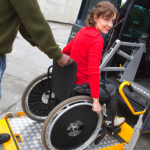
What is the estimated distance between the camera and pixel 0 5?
1.32m

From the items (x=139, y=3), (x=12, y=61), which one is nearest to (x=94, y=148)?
(x=139, y=3)

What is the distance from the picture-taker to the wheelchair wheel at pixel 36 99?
2320 mm

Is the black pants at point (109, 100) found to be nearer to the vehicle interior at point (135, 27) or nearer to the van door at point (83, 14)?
the vehicle interior at point (135, 27)

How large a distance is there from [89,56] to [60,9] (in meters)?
16.4

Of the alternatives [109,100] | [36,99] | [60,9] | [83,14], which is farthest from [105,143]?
[60,9]

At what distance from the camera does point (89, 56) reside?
1.79 m

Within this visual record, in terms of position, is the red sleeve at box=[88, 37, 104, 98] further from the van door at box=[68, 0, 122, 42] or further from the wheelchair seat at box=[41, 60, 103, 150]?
the van door at box=[68, 0, 122, 42]

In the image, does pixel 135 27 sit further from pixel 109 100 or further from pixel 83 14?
pixel 109 100

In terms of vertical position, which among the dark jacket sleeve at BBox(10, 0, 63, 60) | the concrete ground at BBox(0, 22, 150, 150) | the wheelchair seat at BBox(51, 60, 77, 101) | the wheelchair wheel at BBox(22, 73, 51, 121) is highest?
the dark jacket sleeve at BBox(10, 0, 63, 60)

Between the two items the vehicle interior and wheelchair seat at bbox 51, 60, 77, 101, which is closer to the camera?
wheelchair seat at bbox 51, 60, 77, 101

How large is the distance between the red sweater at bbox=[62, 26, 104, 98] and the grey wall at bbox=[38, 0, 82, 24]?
49.4 feet

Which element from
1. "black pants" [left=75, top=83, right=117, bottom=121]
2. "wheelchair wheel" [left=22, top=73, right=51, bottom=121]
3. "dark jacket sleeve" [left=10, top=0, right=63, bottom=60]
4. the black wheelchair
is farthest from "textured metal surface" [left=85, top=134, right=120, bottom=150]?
"dark jacket sleeve" [left=10, top=0, right=63, bottom=60]

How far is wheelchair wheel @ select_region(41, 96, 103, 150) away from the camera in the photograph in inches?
69.4

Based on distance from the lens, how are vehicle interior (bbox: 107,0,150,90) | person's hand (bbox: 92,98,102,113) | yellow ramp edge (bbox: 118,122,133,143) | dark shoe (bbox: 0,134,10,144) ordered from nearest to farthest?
person's hand (bbox: 92,98,102,113) → dark shoe (bbox: 0,134,10,144) → yellow ramp edge (bbox: 118,122,133,143) → vehicle interior (bbox: 107,0,150,90)
